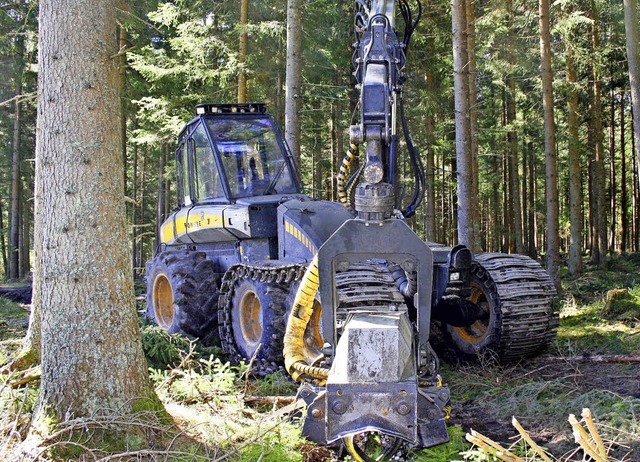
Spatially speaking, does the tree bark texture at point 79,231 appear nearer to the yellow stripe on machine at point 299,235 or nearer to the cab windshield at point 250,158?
the yellow stripe on machine at point 299,235

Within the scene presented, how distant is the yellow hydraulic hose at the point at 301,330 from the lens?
→ 5.06 metres

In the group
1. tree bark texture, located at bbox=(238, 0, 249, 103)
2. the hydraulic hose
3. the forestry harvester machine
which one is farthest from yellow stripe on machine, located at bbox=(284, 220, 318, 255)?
tree bark texture, located at bbox=(238, 0, 249, 103)

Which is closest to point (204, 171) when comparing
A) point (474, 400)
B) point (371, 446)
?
point (474, 400)

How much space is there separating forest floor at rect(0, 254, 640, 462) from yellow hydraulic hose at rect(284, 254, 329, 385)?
325 millimetres

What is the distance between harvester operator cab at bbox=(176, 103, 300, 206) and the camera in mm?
8609

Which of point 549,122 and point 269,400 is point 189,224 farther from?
point 549,122

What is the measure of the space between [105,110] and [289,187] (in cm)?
415

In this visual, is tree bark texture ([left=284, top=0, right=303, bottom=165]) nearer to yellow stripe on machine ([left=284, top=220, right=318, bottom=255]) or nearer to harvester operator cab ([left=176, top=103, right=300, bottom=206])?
harvester operator cab ([left=176, top=103, right=300, bottom=206])

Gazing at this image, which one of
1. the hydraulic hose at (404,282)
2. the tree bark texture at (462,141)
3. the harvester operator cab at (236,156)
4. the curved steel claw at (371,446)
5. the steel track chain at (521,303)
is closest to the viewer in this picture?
the curved steel claw at (371,446)

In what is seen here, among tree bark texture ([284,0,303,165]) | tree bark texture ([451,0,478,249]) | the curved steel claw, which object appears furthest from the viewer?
tree bark texture ([284,0,303,165])

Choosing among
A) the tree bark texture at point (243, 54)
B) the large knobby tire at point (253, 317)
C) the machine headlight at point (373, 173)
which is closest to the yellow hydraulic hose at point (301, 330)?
the machine headlight at point (373, 173)

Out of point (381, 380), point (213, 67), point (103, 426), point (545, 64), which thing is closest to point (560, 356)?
point (381, 380)

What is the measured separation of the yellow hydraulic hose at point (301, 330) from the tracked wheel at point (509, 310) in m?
2.61

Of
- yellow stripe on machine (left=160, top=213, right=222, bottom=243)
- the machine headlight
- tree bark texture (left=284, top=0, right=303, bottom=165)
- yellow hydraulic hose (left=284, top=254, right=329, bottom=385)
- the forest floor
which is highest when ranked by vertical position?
tree bark texture (left=284, top=0, right=303, bottom=165)
